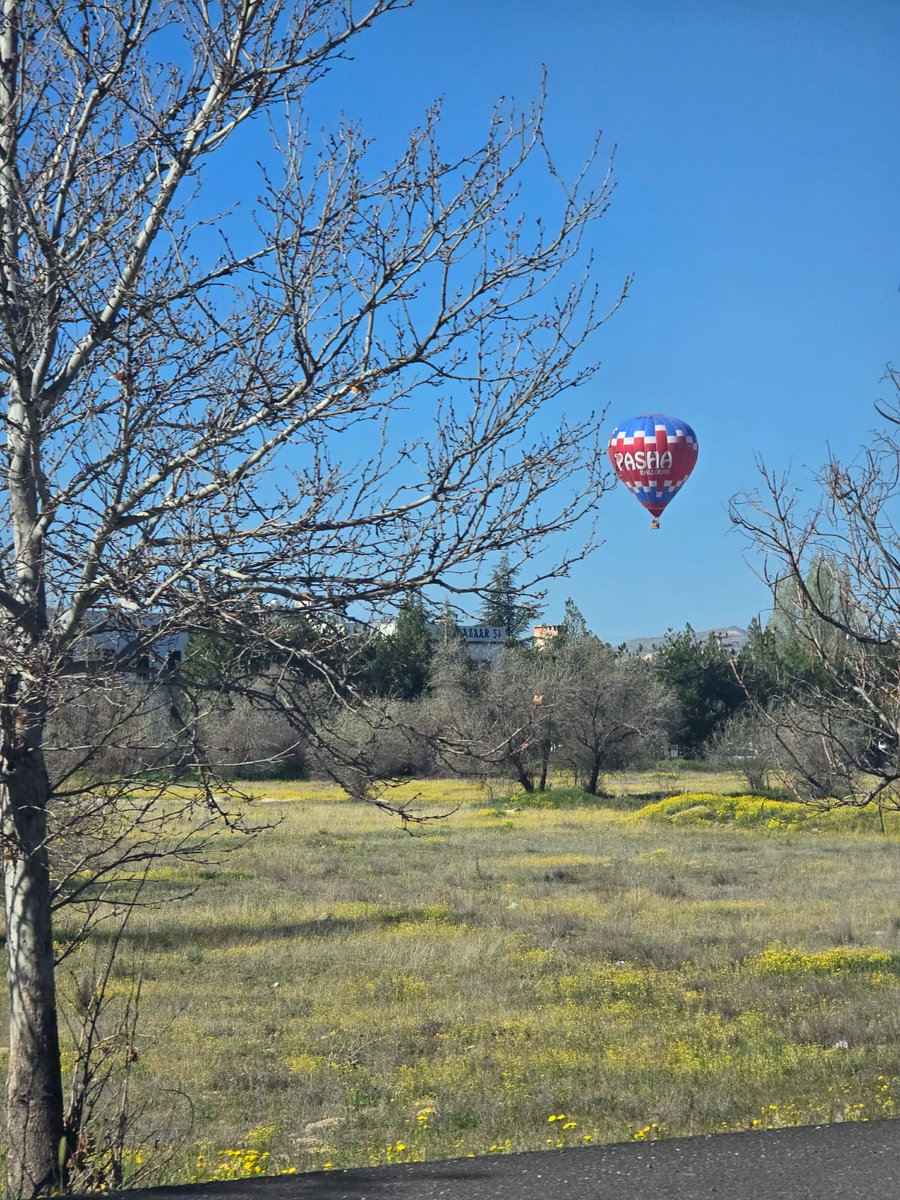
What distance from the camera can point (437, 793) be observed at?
149 feet

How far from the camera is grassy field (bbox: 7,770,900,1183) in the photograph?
8.27 meters

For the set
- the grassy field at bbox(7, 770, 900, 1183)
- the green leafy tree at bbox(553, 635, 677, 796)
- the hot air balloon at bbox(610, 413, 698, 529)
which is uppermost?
the hot air balloon at bbox(610, 413, 698, 529)

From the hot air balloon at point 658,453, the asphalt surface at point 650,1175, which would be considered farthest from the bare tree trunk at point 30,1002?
the hot air balloon at point 658,453

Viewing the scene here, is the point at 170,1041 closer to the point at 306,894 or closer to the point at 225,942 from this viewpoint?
the point at 225,942

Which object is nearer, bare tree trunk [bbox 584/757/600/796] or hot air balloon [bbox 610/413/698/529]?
hot air balloon [bbox 610/413/698/529]

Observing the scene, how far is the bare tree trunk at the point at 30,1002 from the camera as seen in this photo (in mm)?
4871

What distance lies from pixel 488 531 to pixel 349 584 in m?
0.64

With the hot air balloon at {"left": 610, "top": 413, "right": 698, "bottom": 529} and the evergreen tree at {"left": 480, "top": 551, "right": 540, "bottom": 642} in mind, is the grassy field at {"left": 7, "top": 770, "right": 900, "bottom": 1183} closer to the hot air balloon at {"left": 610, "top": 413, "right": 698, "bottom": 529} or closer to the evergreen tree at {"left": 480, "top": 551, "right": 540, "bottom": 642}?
the evergreen tree at {"left": 480, "top": 551, "right": 540, "bottom": 642}

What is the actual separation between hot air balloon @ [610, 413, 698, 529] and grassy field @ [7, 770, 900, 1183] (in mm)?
12103

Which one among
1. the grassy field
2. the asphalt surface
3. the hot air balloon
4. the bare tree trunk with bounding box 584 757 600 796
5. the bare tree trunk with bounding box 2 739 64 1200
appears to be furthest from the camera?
the bare tree trunk with bounding box 584 757 600 796

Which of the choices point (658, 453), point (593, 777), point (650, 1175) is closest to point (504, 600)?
point (650, 1175)

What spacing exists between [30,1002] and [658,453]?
31.5 metres

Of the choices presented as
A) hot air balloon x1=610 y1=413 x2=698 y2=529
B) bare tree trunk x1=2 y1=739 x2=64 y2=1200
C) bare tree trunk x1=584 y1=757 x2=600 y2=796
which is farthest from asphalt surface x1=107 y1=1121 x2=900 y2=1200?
bare tree trunk x1=584 y1=757 x2=600 y2=796

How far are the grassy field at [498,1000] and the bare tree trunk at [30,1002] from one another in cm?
63
